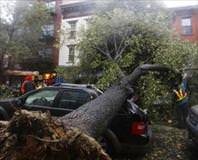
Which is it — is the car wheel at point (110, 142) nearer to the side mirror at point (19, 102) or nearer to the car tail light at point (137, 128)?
the car tail light at point (137, 128)

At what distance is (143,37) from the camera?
9414 millimetres

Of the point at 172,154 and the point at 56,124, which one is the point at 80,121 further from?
the point at 172,154

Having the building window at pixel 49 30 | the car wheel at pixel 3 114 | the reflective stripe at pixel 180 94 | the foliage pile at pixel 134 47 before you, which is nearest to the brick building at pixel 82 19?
the building window at pixel 49 30

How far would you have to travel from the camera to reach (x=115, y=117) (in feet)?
18.7

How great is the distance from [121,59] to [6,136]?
708 centimetres

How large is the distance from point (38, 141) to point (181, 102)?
7975 millimetres

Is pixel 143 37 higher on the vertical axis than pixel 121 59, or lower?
higher

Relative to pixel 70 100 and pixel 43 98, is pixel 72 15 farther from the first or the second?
pixel 70 100

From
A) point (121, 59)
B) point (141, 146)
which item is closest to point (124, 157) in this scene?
point (141, 146)

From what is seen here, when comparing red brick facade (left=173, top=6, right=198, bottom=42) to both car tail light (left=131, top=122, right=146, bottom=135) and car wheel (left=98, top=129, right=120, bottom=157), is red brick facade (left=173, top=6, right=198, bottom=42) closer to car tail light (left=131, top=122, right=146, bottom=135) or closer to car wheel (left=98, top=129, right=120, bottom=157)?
car tail light (left=131, top=122, right=146, bottom=135)

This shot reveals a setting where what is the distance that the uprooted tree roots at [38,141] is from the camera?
2.49 meters

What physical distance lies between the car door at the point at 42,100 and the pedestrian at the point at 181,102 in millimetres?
4941

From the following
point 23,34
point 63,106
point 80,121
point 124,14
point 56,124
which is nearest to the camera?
point 56,124

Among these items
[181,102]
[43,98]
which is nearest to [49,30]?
[181,102]
